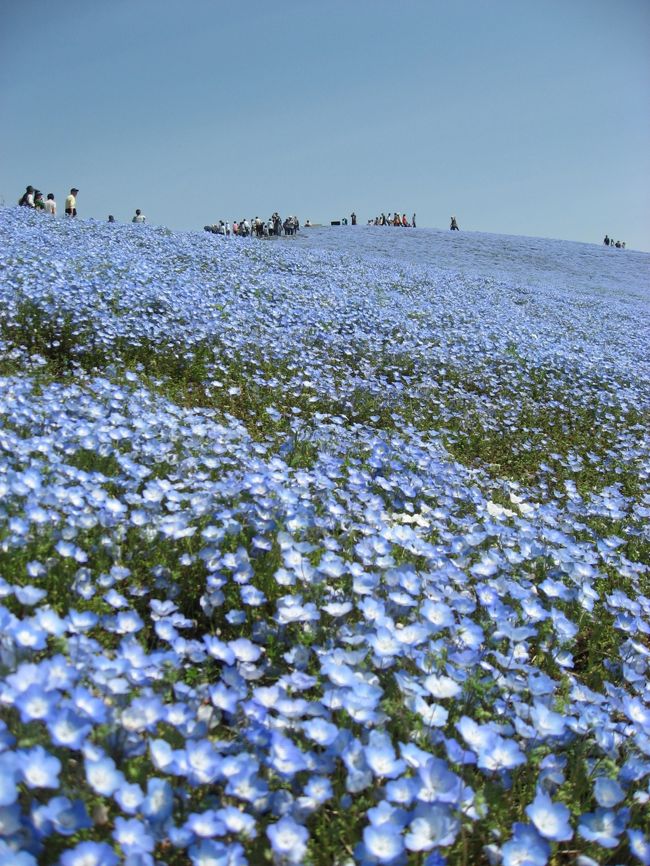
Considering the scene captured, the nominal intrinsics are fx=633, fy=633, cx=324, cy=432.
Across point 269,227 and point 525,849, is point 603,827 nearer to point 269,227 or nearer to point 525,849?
point 525,849

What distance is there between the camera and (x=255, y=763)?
162 cm

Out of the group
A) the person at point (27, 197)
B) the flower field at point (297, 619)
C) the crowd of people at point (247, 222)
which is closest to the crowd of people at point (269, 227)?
the crowd of people at point (247, 222)

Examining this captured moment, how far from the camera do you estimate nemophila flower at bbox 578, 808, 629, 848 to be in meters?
1.68

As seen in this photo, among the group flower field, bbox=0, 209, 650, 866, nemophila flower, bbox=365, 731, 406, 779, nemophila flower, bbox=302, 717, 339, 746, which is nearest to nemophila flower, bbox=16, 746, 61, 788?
flower field, bbox=0, 209, 650, 866

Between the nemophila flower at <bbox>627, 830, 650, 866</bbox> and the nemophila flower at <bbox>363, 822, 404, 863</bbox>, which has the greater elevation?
the nemophila flower at <bbox>363, 822, 404, 863</bbox>

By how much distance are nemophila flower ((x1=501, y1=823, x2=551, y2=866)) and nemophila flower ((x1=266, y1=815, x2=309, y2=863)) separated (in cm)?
49

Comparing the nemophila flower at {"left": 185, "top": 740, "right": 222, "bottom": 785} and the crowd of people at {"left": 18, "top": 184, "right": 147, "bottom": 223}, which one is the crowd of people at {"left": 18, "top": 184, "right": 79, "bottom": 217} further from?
the nemophila flower at {"left": 185, "top": 740, "right": 222, "bottom": 785}

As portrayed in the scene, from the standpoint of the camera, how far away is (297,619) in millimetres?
2299

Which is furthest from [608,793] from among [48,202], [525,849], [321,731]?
[48,202]

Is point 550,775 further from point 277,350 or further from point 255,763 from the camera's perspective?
point 277,350

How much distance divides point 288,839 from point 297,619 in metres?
0.86

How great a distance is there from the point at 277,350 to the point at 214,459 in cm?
345

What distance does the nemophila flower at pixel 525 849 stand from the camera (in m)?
1.52

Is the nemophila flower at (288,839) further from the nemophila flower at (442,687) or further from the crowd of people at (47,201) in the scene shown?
the crowd of people at (47,201)
